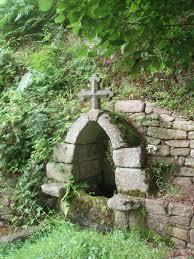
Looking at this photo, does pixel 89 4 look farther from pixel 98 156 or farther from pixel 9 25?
pixel 9 25

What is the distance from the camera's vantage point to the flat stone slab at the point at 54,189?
6.03 m

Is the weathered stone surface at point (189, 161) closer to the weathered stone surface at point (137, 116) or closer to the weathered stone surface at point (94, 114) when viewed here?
the weathered stone surface at point (137, 116)

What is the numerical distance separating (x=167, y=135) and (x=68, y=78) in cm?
264

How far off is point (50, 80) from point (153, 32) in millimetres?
4346

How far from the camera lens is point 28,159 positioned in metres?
6.60

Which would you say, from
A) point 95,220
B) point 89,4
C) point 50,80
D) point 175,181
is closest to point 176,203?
point 175,181

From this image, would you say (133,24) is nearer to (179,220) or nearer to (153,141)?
(153,141)

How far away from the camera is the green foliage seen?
10.2 feet

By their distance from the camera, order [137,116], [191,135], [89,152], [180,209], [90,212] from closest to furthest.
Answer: [180,209] < [191,135] < [90,212] < [137,116] < [89,152]

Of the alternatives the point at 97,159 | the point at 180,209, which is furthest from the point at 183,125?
the point at 97,159

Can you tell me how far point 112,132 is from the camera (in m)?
5.72

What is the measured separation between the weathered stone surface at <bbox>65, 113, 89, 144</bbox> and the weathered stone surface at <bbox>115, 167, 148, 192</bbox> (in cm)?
90

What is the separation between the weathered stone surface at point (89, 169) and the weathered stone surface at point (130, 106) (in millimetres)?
1108

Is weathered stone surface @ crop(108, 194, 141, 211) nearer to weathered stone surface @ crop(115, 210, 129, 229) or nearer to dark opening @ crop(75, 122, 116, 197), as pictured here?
weathered stone surface @ crop(115, 210, 129, 229)
